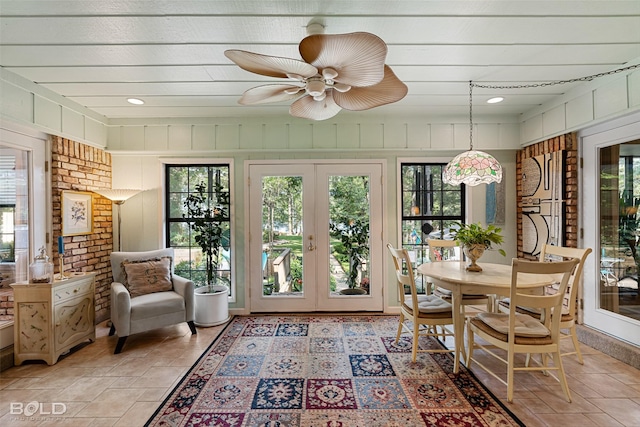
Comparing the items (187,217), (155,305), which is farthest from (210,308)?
(187,217)

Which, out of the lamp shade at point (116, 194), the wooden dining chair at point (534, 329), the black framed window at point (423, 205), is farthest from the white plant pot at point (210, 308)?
the wooden dining chair at point (534, 329)

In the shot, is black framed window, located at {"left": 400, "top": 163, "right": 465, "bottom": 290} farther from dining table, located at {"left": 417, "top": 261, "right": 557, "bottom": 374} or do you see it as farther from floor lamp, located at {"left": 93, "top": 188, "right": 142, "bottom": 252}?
floor lamp, located at {"left": 93, "top": 188, "right": 142, "bottom": 252}

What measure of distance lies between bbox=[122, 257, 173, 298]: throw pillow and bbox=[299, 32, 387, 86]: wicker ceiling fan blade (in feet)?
9.50

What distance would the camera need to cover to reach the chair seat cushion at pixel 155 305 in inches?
113

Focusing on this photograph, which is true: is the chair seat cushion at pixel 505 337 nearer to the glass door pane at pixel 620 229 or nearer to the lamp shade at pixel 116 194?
the glass door pane at pixel 620 229

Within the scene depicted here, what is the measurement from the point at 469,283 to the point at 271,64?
2.07 meters

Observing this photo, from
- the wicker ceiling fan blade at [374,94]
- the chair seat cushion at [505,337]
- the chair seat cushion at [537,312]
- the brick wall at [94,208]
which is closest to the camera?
the wicker ceiling fan blade at [374,94]

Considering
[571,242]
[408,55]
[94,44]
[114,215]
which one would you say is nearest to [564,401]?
[571,242]

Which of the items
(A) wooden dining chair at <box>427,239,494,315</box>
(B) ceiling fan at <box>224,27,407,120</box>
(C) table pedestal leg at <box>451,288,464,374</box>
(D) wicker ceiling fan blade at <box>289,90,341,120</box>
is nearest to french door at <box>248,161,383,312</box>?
(A) wooden dining chair at <box>427,239,494,315</box>

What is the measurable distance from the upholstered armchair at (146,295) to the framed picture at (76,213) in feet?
1.62

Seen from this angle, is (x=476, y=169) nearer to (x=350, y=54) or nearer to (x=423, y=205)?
(x=423, y=205)

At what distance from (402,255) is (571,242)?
6.66 ft

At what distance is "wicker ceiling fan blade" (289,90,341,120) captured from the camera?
205 cm

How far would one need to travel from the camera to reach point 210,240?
141 inches
